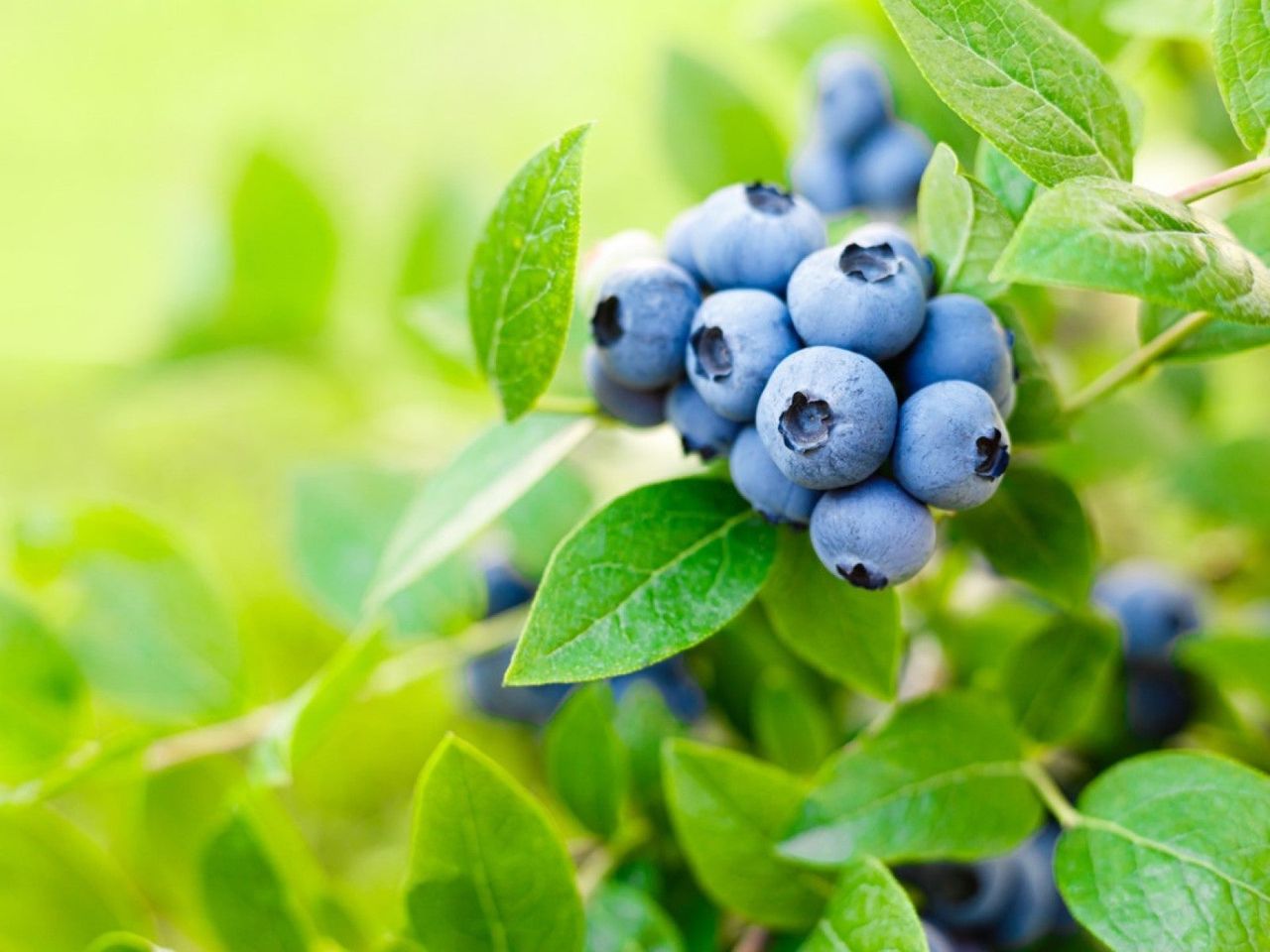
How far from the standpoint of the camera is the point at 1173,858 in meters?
0.61

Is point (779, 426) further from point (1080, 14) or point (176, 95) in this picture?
point (176, 95)

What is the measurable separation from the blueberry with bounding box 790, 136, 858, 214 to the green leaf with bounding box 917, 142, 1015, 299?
0.34 metres

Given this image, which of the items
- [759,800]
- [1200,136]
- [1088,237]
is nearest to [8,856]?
[759,800]

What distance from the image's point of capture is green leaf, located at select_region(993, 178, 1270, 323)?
0.45 m

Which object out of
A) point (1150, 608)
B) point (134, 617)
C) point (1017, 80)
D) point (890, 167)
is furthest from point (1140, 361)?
point (134, 617)

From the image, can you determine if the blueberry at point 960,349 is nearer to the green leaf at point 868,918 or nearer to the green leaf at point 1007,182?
the green leaf at point 1007,182

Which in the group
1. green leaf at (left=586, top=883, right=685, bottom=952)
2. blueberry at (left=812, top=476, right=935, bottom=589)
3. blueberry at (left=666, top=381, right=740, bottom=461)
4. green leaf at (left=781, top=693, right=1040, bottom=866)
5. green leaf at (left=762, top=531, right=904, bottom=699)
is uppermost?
blueberry at (left=666, top=381, right=740, bottom=461)

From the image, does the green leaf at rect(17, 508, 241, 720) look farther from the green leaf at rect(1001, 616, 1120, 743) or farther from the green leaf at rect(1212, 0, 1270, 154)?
the green leaf at rect(1212, 0, 1270, 154)

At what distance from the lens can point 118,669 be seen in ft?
3.28

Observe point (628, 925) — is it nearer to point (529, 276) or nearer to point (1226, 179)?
point (529, 276)

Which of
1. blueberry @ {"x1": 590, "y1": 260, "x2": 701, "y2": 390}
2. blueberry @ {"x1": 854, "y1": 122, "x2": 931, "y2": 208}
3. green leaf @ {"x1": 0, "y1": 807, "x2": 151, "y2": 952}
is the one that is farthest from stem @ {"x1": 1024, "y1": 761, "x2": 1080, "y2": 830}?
green leaf @ {"x1": 0, "y1": 807, "x2": 151, "y2": 952}

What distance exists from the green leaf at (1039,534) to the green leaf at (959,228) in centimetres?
15

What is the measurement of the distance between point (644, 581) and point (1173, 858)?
0.30m

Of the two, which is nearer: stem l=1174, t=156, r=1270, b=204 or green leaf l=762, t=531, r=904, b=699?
stem l=1174, t=156, r=1270, b=204
